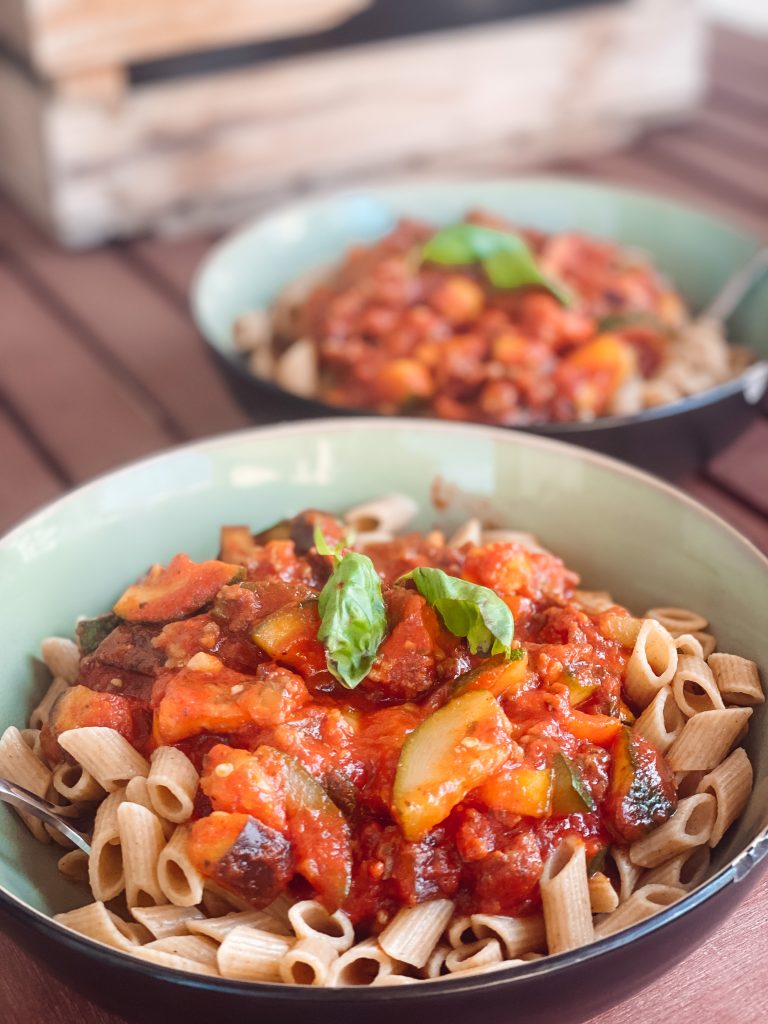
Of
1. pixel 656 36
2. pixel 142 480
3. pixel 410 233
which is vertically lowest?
pixel 656 36

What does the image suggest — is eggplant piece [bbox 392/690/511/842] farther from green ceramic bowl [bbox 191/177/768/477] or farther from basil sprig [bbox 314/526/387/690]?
green ceramic bowl [bbox 191/177/768/477]

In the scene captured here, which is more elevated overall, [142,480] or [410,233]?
[142,480]

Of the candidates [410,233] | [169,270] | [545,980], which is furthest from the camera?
[169,270]

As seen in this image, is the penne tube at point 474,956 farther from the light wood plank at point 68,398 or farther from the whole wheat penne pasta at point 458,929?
the light wood plank at point 68,398

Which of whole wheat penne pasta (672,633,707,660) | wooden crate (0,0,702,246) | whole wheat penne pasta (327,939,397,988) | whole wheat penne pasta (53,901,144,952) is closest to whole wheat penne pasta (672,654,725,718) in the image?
whole wheat penne pasta (672,633,707,660)

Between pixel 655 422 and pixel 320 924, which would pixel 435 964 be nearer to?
pixel 320 924

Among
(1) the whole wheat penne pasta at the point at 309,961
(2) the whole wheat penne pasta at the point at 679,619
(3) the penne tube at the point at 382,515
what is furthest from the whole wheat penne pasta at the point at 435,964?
(3) the penne tube at the point at 382,515

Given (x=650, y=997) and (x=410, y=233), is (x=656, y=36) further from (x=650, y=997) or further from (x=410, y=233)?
(x=650, y=997)

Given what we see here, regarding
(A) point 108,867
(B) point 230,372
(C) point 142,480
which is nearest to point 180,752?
(A) point 108,867
